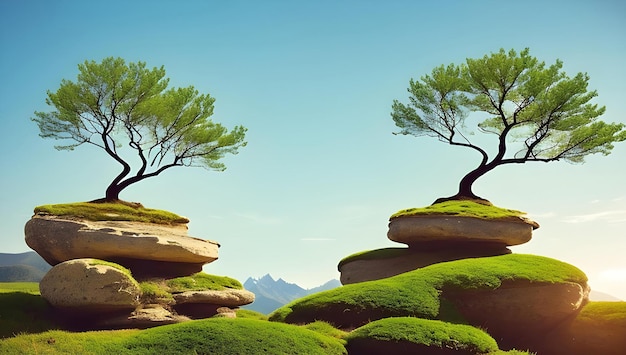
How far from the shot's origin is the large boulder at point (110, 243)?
19.9 meters

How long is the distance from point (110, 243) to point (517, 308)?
17305 mm

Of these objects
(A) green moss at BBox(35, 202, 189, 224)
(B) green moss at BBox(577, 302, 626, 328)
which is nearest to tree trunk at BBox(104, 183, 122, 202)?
(A) green moss at BBox(35, 202, 189, 224)

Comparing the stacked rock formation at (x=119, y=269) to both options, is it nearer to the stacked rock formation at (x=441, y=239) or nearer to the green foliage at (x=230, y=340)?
the green foliage at (x=230, y=340)

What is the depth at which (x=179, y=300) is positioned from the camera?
66.2ft

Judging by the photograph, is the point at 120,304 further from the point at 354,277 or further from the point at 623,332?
the point at 623,332

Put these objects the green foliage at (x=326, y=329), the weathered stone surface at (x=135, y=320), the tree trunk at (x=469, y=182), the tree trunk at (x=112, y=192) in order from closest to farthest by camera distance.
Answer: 1. the green foliage at (x=326, y=329)
2. the weathered stone surface at (x=135, y=320)
3. the tree trunk at (x=112, y=192)
4. the tree trunk at (x=469, y=182)

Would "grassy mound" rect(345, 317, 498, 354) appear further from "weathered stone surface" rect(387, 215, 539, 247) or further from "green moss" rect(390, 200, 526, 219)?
"green moss" rect(390, 200, 526, 219)

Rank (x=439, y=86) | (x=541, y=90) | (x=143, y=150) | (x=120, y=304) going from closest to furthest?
(x=120, y=304)
(x=143, y=150)
(x=541, y=90)
(x=439, y=86)

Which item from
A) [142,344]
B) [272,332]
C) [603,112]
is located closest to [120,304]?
[142,344]

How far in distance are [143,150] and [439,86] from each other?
63.3 feet

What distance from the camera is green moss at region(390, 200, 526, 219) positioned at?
86.8 ft

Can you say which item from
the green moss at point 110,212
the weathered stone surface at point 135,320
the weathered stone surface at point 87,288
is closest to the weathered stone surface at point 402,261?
the green moss at point 110,212

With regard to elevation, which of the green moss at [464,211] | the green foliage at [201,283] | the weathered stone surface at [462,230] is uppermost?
the green moss at [464,211]

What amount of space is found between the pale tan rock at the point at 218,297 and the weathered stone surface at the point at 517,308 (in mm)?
9270
